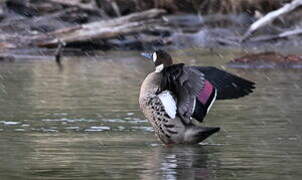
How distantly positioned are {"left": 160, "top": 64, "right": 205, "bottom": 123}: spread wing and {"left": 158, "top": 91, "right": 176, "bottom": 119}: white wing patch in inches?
2.0

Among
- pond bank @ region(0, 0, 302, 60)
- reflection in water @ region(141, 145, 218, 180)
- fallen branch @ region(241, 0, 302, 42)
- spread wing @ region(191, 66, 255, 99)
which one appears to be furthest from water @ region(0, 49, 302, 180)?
fallen branch @ region(241, 0, 302, 42)

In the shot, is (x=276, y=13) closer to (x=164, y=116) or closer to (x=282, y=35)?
(x=282, y=35)

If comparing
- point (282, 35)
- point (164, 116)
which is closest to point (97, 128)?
point (164, 116)

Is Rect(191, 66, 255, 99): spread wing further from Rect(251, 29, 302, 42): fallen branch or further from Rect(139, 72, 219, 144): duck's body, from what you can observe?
Rect(251, 29, 302, 42): fallen branch

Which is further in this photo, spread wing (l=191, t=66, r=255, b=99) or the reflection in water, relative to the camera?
spread wing (l=191, t=66, r=255, b=99)

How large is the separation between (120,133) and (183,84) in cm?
131

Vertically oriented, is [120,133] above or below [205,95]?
below

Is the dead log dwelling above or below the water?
below

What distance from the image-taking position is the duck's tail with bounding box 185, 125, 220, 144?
1006 cm

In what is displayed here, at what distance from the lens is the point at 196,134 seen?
10219 mm

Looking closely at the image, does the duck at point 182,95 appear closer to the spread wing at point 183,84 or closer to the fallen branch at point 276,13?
the spread wing at point 183,84

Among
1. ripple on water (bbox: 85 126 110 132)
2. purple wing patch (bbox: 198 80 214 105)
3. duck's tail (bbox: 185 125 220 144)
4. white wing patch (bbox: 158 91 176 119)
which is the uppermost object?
purple wing patch (bbox: 198 80 214 105)

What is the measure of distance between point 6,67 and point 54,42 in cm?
278

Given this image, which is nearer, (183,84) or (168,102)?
(183,84)
